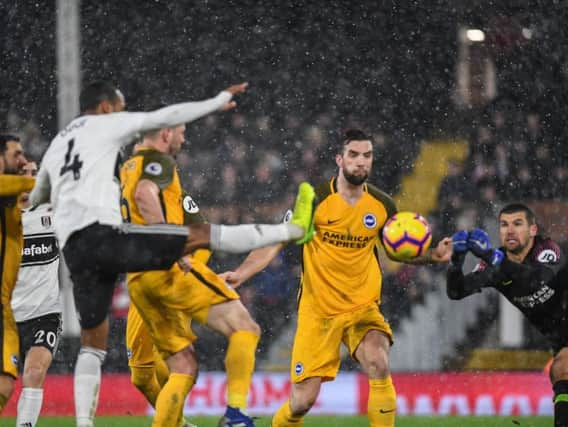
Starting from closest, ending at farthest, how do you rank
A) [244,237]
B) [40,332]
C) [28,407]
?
[244,237], [28,407], [40,332]

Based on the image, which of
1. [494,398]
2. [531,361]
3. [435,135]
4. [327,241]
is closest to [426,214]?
[435,135]

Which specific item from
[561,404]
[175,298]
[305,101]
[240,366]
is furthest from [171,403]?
[305,101]

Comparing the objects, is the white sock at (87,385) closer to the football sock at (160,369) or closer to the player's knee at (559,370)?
the football sock at (160,369)

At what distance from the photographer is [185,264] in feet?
21.8

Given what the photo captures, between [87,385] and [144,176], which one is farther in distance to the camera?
[144,176]

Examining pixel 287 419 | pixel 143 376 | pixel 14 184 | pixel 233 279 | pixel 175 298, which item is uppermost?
pixel 14 184

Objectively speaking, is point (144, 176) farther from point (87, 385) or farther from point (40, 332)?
point (40, 332)

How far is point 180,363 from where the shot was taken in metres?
6.80

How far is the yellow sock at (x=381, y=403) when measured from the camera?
284 inches

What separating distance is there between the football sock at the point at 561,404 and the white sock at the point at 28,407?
320 centimetres

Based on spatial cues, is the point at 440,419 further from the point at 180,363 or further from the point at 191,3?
the point at 191,3

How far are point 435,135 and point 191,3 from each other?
419 cm

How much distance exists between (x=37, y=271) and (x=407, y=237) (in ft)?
8.64

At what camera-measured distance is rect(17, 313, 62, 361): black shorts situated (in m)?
7.85
